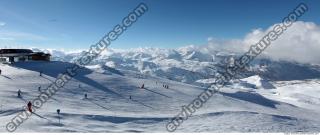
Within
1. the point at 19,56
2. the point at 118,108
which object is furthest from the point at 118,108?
the point at 19,56

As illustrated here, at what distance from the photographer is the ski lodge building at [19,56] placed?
274 feet

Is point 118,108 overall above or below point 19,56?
below

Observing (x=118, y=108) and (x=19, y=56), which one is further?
(x=19, y=56)

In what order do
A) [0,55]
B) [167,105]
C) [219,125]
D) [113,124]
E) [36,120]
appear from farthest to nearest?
[0,55] → [167,105] → [219,125] → [113,124] → [36,120]

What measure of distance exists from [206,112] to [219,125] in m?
6.31

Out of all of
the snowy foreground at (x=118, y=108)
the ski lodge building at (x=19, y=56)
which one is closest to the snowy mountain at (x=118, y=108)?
the snowy foreground at (x=118, y=108)

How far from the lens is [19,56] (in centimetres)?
8631

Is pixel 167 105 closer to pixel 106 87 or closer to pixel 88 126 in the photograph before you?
pixel 106 87

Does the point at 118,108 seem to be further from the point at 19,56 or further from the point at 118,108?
the point at 19,56

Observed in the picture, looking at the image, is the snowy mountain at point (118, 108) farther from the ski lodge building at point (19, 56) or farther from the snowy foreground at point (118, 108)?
the ski lodge building at point (19, 56)

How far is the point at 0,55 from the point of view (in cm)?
8388

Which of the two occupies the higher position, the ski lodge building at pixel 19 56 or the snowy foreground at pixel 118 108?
the ski lodge building at pixel 19 56

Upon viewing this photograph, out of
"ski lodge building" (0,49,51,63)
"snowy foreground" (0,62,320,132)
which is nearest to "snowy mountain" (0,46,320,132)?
"snowy foreground" (0,62,320,132)

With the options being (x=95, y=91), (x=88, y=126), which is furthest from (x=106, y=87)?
(x=88, y=126)
